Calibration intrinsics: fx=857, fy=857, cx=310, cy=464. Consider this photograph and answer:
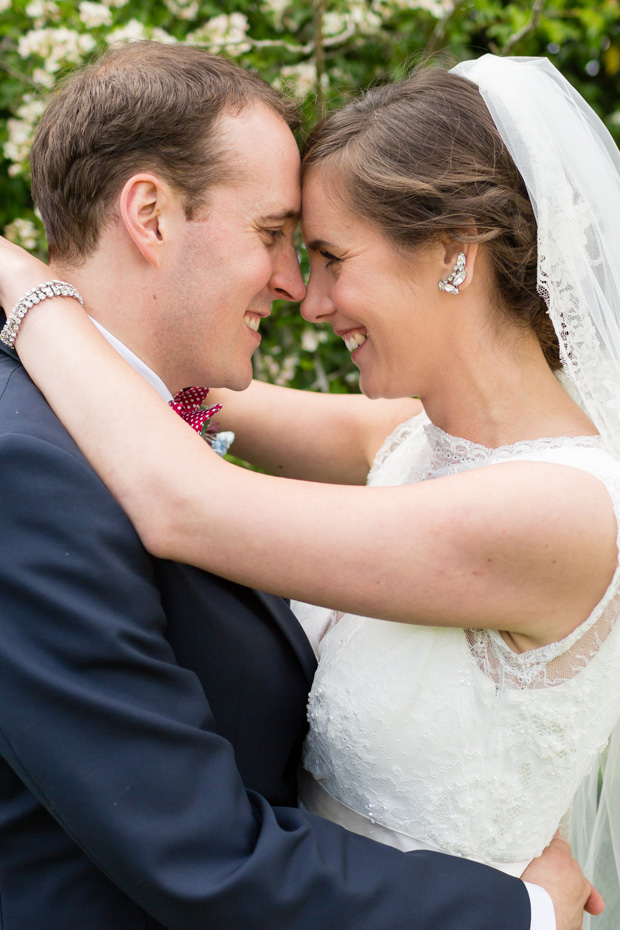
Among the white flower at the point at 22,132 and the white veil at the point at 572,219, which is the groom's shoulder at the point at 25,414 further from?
the white flower at the point at 22,132

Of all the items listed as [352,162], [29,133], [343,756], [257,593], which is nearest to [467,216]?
[352,162]

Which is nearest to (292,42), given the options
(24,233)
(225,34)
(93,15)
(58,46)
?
(225,34)

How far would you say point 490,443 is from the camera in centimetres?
231

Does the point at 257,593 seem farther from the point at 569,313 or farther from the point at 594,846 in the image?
the point at 594,846

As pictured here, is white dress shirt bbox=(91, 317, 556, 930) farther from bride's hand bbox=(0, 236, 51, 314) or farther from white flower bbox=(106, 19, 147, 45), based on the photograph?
white flower bbox=(106, 19, 147, 45)

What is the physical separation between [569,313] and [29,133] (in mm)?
2946

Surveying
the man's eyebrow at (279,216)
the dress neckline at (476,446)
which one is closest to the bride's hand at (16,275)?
the man's eyebrow at (279,216)

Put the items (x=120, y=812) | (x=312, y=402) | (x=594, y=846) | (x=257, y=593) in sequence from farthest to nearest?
(x=312, y=402) < (x=594, y=846) < (x=257, y=593) < (x=120, y=812)

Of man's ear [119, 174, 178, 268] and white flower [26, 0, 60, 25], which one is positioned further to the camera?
white flower [26, 0, 60, 25]

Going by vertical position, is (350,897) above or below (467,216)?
below

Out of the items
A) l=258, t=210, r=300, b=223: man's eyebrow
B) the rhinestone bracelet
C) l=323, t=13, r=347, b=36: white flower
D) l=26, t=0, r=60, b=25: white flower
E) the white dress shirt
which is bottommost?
the white dress shirt

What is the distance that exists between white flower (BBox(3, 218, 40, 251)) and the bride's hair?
7.88 feet

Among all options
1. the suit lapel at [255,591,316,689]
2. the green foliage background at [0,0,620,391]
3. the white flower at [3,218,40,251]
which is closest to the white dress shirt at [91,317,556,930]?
the suit lapel at [255,591,316,689]

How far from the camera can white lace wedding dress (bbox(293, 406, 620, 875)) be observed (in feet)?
6.68
